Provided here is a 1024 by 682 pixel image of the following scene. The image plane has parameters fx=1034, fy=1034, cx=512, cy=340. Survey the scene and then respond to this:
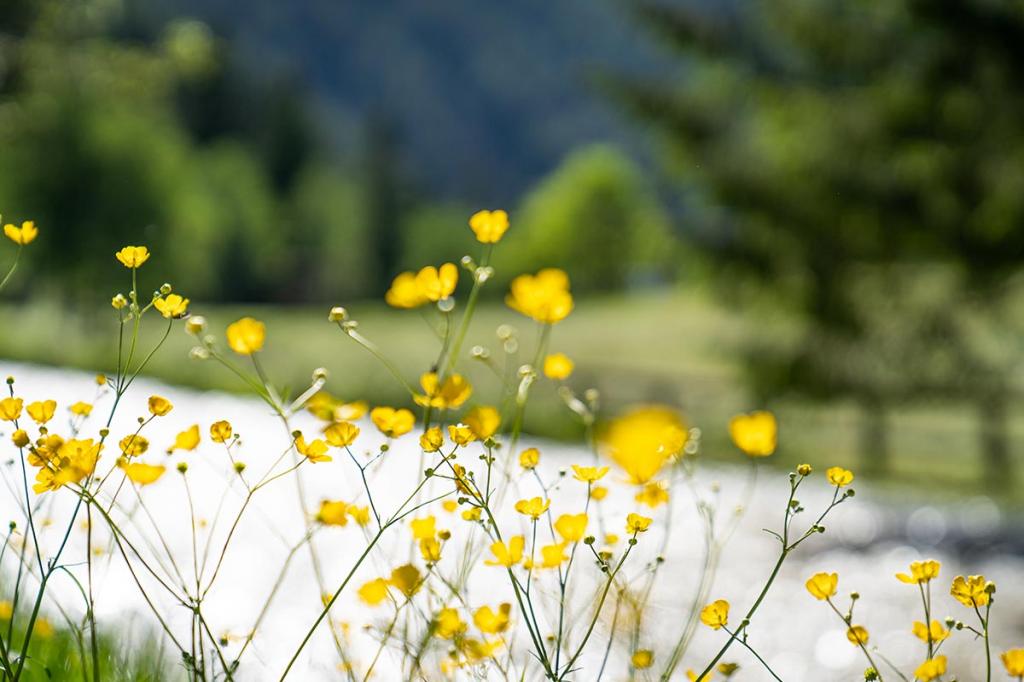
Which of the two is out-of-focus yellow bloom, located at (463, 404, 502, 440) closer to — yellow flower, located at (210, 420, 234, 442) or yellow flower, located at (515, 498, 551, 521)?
yellow flower, located at (515, 498, 551, 521)

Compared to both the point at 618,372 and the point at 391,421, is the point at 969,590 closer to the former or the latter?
the point at 391,421

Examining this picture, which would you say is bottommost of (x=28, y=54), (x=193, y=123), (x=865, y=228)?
(x=865, y=228)

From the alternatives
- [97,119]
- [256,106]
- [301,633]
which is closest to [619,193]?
[256,106]

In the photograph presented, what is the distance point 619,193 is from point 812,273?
2995cm

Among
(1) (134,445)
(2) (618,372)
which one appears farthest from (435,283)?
(2) (618,372)

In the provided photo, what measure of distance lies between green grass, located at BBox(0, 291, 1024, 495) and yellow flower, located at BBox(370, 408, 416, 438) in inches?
396

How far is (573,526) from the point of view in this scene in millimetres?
1325

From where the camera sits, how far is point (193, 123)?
4906 centimetres

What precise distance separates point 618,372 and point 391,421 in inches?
875

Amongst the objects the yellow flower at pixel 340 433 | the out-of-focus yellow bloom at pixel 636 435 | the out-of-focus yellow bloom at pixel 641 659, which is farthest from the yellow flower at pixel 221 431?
the out-of-focus yellow bloom at pixel 641 659

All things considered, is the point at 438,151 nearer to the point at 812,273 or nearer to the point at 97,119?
the point at 97,119

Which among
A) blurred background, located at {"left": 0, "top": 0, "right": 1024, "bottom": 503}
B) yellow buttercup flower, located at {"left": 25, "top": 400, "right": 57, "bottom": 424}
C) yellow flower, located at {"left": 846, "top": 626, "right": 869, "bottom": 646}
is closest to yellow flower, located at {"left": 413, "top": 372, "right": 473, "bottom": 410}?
yellow buttercup flower, located at {"left": 25, "top": 400, "right": 57, "bottom": 424}

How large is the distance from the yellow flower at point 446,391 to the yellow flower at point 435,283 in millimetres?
117

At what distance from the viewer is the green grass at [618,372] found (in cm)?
1377
